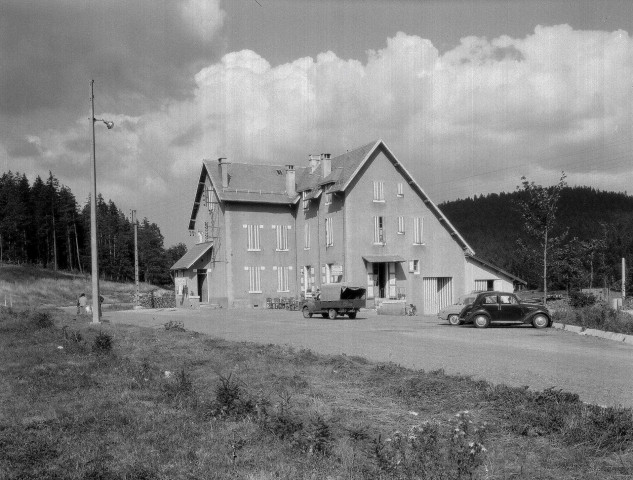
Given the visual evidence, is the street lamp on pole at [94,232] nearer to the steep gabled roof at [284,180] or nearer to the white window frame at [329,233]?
the steep gabled roof at [284,180]

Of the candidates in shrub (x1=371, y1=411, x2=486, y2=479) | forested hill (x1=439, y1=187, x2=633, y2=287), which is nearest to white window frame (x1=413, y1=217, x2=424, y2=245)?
shrub (x1=371, y1=411, x2=486, y2=479)

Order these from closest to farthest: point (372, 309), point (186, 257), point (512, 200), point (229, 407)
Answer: point (229, 407)
point (512, 200)
point (372, 309)
point (186, 257)

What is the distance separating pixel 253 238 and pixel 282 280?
13.3ft

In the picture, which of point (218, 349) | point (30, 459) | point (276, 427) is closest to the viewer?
point (30, 459)

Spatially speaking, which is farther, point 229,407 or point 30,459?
point 229,407

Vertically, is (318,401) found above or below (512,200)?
below

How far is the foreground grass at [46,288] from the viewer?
6538 centimetres

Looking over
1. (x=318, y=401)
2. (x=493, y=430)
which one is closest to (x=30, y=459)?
(x=318, y=401)

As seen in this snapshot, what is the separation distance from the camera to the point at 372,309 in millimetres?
43781

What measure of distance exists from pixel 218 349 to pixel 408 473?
33.7ft

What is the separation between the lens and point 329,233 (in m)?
47.2

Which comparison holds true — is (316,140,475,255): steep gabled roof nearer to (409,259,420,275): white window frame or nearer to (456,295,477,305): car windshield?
(409,259,420,275): white window frame

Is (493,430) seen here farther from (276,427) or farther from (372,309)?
(372,309)

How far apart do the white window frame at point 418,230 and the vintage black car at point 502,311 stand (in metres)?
23.1
